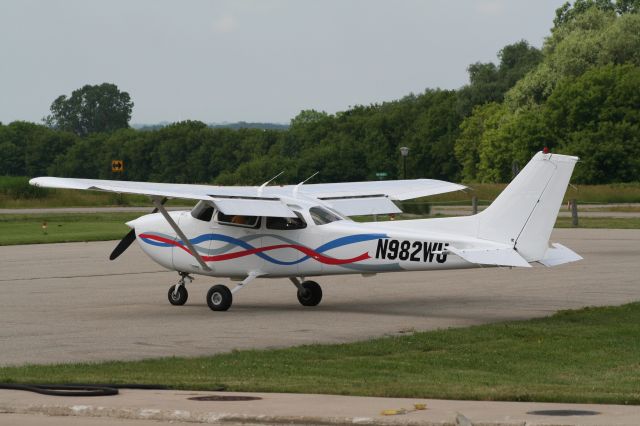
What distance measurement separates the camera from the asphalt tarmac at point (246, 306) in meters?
16.0

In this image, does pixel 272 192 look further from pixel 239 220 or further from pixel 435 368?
pixel 435 368

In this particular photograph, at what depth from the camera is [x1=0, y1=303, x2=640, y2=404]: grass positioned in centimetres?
1140

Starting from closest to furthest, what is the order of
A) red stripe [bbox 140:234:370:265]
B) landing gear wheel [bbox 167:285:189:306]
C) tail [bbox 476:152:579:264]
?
tail [bbox 476:152:579:264]
red stripe [bbox 140:234:370:265]
landing gear wheel [bbox 167:285:189:306]

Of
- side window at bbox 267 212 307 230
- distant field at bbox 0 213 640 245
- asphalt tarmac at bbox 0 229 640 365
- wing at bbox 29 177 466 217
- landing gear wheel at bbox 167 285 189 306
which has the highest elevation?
wing at bbox 29 177 466 217

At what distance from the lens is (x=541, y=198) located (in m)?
17.7

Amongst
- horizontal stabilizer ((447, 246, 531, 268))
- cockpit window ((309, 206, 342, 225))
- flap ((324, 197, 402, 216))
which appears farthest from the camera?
flap ((324, 197, 402, 216))

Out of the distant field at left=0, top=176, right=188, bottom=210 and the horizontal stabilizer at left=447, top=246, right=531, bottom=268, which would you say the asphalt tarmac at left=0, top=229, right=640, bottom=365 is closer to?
the horizontal stabilizer at left=447, top=246, right=531, bottom=268

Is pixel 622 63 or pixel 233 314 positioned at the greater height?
pixel 622 63

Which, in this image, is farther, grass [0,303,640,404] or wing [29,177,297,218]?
wing [29,177,297,218]

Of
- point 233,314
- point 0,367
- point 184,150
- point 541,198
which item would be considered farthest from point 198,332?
point 184,150

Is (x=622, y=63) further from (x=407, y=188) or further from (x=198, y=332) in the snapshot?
(x=198, y=332)

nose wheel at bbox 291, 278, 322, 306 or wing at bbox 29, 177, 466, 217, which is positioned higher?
wing at bbox 29, 177, 466, 217

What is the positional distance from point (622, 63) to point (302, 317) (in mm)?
75775

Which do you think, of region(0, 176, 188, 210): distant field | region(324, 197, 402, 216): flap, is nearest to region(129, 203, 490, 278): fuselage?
region(324, 197, 402, 216): flap
